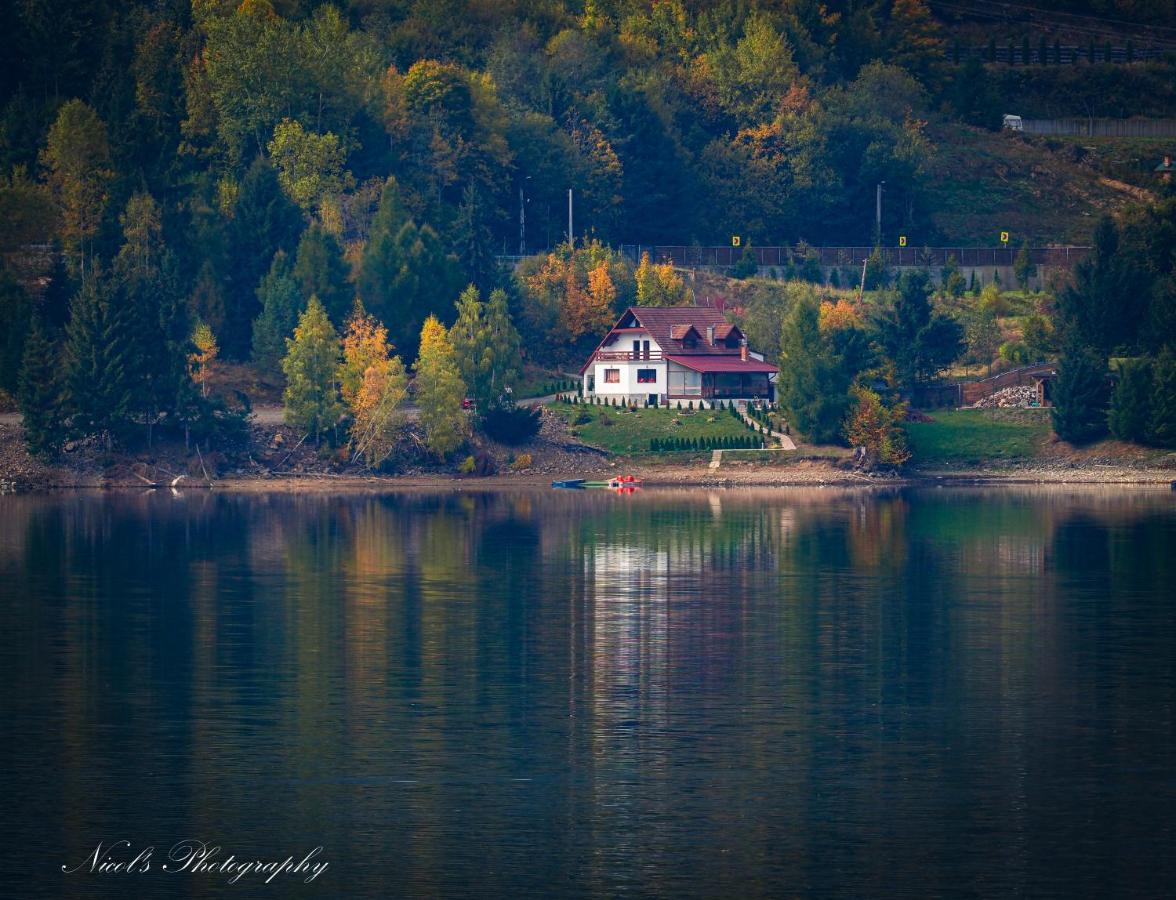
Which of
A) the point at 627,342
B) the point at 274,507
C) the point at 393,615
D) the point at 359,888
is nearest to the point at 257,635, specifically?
the point at 393,615

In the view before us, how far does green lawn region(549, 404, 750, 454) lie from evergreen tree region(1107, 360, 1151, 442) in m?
27.2

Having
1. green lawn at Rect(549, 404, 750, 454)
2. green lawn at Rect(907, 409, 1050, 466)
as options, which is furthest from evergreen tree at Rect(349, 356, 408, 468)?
green lawn at Rect(907, 409, 1050, 466)

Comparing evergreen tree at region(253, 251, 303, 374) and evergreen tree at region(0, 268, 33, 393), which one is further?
evergreen tree at region(253, 251, 303, 374)

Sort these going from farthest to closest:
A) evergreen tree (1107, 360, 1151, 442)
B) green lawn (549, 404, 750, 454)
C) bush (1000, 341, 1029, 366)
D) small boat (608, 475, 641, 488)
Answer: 1. bush (1000, 341, 1029, 366)
2. green lawn (549, 404, 750, 454)
3. evergreen tree (1107, 360, 1151, 442)
4. small boat (608, 475, 641, 488)

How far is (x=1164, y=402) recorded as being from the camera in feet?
467

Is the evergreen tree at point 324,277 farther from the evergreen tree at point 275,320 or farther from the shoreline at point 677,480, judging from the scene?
the shoreline at point 677,480

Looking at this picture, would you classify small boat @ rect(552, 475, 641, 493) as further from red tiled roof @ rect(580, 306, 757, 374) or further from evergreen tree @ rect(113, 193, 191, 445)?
evergreen tree @ rect(113, 193, 191, 445)

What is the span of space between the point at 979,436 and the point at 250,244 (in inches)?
2353

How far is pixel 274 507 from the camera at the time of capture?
125750mm

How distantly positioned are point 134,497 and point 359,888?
93582 mm

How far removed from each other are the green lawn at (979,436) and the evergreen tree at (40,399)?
203 ft

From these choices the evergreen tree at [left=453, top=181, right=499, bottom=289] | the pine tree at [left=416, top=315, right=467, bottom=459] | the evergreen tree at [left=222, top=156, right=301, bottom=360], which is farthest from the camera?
the evergreen tree at [left=453, top=181, right=499, bottom=289]

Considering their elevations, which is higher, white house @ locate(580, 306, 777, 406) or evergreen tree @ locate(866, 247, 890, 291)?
evergreen tree @ locate(866, 247, 890, 291)

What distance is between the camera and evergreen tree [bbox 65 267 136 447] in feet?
444
